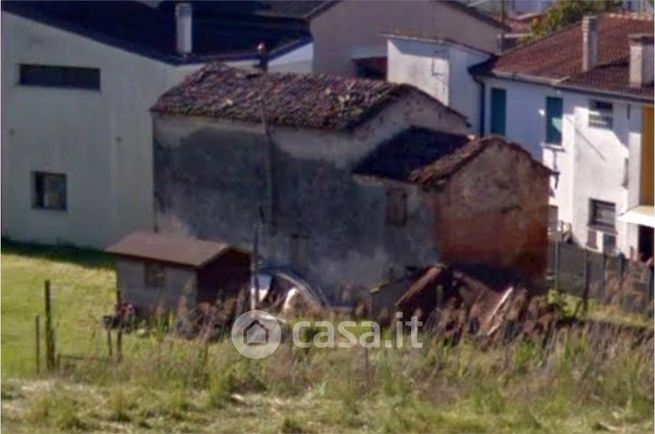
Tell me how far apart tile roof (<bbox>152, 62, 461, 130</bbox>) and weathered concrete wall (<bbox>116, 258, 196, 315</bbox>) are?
373cm

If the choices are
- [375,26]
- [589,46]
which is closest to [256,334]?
[589,46]

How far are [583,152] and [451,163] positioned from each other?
6.29 metres

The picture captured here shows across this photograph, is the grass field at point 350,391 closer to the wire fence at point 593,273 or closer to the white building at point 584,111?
the wire fence at point 593,273

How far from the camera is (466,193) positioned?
2442 cm

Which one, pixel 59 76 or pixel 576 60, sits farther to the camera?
pixel 576 60

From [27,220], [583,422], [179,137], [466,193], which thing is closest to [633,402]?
[583,422]

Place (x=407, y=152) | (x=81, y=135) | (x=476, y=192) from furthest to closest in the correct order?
(x=81, y=135)
(x=407, y=152)
(x=476, y=192)

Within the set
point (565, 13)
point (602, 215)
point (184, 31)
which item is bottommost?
point (602, 215)

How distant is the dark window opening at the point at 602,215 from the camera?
1147 inches

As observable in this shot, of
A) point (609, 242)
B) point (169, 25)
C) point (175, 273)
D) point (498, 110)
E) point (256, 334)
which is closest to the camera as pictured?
point (256, 334)

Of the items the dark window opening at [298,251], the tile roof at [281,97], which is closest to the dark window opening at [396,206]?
the tile roof at [281,97]

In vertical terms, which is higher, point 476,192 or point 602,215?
point 476,192

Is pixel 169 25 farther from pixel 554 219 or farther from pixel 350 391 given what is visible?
pixel 350 391

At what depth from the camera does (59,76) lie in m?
30.2
